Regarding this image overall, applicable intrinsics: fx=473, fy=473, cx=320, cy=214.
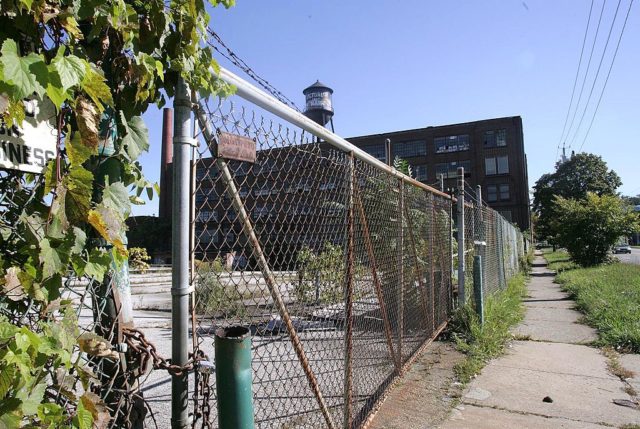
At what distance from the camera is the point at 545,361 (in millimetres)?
5738

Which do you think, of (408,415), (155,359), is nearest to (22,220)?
(155,359)

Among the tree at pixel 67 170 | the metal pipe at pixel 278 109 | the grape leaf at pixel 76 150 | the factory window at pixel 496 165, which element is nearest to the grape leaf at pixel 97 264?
the tree at pixel 67 170

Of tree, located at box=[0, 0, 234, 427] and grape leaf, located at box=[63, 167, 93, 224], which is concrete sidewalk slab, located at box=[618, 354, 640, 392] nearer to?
tree, located at box=[0, 0, 234, 427]

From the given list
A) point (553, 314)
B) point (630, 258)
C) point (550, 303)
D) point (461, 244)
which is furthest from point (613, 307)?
point (630, 258)

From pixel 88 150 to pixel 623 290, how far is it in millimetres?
11789

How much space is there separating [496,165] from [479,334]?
163 ft

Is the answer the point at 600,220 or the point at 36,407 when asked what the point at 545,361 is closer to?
the point at 36,407

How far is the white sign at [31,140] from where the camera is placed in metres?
1.29

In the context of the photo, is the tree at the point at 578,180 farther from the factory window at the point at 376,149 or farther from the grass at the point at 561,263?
the grass at the point at 561,263

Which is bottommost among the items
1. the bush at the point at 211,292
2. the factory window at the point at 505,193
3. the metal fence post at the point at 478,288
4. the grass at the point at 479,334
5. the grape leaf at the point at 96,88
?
the grass at the point at 479,334

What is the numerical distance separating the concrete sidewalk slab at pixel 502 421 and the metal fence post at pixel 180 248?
2.66 metres

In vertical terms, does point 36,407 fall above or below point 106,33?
below

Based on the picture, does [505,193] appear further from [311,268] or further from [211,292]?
[211,292]

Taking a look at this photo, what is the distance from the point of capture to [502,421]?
151 inches
